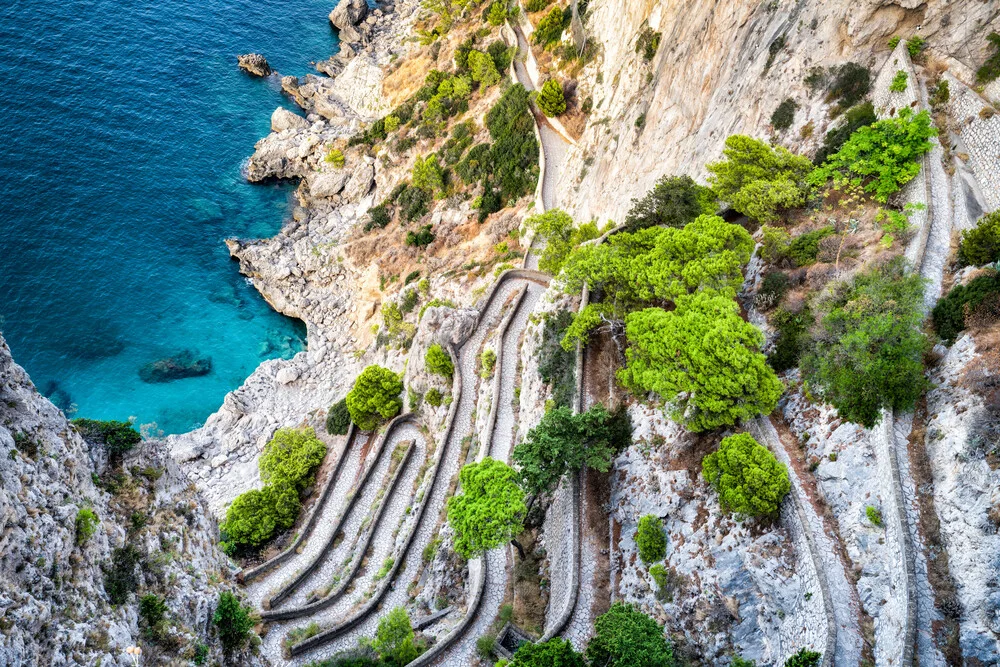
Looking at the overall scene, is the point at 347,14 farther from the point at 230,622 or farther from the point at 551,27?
the point at 230,622

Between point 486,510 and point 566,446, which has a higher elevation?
point 566,446

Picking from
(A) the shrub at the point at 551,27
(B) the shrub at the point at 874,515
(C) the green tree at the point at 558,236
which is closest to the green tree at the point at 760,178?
(C) the green tree at the point at 558,236

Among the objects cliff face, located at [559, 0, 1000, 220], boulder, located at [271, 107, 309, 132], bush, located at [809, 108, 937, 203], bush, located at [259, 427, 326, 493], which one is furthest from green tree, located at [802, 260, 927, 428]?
boulder, located at [271, 107, 309, 132]

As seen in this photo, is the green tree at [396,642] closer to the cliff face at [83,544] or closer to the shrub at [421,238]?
the cliff face at [83,544]

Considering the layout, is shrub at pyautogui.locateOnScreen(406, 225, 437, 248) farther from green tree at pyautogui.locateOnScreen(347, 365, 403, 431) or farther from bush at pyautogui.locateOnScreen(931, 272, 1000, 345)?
bush at pyautogui.locateOnScreen(931, 272, 1000, 345)

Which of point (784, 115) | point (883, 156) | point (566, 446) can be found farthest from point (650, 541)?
point (784, 115)
